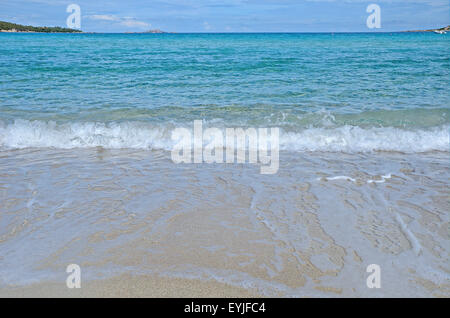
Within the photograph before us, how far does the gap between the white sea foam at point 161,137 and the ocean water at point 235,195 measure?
0.14 feet

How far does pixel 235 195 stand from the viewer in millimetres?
4613

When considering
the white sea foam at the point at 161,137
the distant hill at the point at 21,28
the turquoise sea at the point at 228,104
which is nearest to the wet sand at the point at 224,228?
the white sea foam at the point at 161,137

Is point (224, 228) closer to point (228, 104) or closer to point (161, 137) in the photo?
point (161, 137)

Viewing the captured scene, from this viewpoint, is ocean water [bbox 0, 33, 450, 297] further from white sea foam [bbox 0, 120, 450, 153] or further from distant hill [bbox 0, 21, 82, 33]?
distant hill [bbox 0, 21, 82, 33]

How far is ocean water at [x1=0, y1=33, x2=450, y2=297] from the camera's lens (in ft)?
10.2

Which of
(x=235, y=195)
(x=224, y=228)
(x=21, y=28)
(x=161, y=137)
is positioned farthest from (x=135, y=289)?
(x=21, y=28)

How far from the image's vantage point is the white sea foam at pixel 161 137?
7.02 meters

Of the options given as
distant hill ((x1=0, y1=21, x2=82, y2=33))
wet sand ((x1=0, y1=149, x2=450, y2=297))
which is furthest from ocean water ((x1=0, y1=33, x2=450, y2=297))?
distant hill ((x1=0, y1=21, x2=82, y2=33))

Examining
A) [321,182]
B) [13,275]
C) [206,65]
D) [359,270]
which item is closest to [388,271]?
[359,270]

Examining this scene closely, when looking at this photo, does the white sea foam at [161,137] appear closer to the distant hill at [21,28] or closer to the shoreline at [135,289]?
the shoreline at [135,289]

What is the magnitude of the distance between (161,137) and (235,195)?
3403 millimetres

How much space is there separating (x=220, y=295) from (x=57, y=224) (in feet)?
6.77

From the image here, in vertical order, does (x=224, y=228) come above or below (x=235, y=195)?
below

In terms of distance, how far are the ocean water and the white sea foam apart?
1.7 inches
